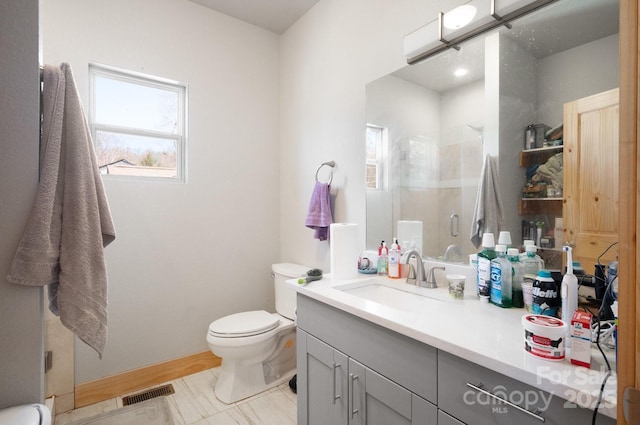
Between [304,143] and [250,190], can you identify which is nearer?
[304,143]

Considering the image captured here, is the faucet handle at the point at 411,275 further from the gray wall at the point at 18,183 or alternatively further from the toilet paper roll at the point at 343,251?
the gray wall at the point at 18,183

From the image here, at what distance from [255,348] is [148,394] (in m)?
0.83

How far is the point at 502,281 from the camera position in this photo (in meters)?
1.11

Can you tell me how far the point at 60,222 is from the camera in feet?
3.48

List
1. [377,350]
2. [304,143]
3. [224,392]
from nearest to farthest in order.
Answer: [377,350]
[224,392]
[304,143]

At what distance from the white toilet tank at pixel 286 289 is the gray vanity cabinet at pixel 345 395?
29.0 inches

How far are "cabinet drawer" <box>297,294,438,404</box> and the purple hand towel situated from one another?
0.73 meters

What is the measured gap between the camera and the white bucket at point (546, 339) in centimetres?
71

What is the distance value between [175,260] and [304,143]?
4.31ft

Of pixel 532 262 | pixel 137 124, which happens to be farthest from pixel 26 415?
pixel 137 124

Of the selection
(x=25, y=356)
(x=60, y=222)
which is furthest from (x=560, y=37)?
(x=25, y=356)

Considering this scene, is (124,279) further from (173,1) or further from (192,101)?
(173,1)

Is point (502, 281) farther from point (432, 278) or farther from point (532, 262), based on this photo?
point (432, 278)

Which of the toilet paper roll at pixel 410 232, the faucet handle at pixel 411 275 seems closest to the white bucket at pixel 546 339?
the faucet handle at pixel 411 275
